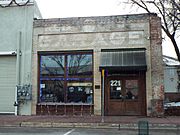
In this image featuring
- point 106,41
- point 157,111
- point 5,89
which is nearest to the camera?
point 157,111

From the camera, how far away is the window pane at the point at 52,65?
1892 centimetres

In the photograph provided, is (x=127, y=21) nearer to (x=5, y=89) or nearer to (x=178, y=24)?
(x=178, y=24)

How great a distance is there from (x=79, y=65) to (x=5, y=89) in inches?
210

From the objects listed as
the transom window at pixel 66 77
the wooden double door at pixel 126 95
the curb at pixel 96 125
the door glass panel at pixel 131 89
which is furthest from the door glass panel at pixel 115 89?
the curb at pixel 96 125

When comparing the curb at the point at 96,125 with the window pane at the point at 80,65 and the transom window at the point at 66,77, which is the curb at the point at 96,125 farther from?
the window pane at the point at 80,65

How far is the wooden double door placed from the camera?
17641 mm

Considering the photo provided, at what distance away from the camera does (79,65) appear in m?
18.6

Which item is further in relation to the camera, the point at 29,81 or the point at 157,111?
the point at 29,81

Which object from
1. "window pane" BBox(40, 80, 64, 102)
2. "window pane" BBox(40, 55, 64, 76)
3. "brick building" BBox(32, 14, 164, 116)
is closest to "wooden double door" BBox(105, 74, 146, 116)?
"brick building" BBox(32, 14, 164, 116)

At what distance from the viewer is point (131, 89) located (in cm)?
1780

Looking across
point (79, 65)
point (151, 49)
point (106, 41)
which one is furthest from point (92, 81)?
point (151, 49)

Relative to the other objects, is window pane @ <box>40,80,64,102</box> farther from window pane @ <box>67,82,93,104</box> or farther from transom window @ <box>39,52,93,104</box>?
window pane @ <box>67,82,93,104</box>

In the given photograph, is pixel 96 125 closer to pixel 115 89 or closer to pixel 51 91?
pixel 115 89

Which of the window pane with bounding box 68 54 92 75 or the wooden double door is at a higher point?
the window pane with bounding box 68 54 92 75
